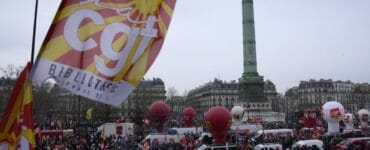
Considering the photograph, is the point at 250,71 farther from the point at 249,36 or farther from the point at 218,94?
the point at 218,94

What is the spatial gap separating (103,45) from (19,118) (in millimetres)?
1039

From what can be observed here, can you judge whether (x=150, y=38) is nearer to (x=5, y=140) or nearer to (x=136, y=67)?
(x=136, y=67)

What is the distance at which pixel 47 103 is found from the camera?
64062 millimetres

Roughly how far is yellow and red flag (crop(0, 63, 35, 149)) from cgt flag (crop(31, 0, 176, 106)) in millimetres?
196

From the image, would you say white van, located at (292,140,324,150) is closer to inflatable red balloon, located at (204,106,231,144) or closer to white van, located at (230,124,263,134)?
inflatable red balloon, located at (204,106,231,144)

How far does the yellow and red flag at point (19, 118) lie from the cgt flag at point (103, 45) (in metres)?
0.20

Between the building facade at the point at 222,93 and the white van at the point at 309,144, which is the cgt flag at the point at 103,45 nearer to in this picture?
the white van at the point at 309,144

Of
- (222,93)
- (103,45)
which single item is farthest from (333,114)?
(222,93)

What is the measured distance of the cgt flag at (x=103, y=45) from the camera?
4414 millimetres

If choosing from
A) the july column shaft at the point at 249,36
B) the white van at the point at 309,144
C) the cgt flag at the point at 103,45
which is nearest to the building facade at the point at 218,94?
the july column shaft at the point at 249,36

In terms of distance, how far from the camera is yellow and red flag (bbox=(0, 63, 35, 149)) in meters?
4.49

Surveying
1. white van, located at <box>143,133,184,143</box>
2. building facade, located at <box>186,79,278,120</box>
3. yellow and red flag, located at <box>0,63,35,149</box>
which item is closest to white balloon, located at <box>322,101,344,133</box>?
white van, located at <box>143,133,184,143</box>

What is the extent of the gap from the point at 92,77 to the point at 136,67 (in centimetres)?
46

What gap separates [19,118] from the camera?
179 inches
